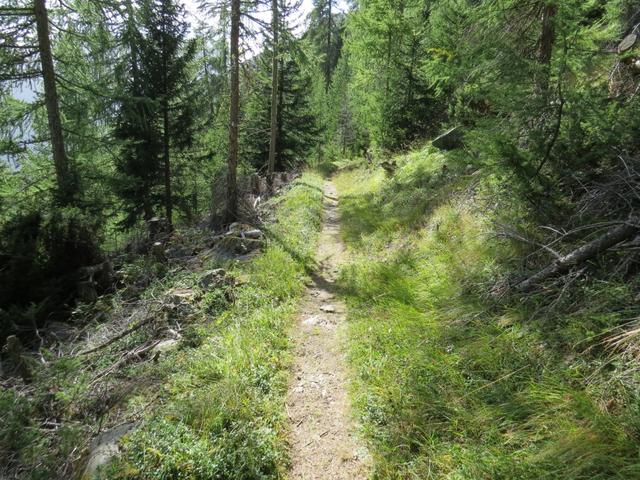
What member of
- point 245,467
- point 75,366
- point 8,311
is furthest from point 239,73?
point 245,467

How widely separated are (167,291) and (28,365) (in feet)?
7.49

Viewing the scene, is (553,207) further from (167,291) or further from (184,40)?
(184,40)

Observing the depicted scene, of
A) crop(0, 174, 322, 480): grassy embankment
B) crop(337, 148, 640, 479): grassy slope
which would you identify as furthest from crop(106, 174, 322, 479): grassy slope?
crop(337, 148, 640, 479): grassy slope

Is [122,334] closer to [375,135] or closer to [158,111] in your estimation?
[158,111]

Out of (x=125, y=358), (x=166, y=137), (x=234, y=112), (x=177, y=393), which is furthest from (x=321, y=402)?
(x=166, y=137)

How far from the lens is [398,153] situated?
639 inches

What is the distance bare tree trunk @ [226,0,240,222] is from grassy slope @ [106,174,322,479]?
4815 mm

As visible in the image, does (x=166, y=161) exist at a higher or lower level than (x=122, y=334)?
higher

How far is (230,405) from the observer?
342cm

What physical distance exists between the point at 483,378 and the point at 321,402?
1.77 meters

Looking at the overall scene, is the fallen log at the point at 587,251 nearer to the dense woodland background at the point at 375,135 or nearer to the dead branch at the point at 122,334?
the dense woodland background at the point at 375,135

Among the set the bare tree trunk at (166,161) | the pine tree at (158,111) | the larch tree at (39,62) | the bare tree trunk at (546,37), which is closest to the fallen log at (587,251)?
the bare tree trunk at (546,37)

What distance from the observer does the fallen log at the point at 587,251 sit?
328 centimetres

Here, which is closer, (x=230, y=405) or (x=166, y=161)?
(x=230, y=405)
